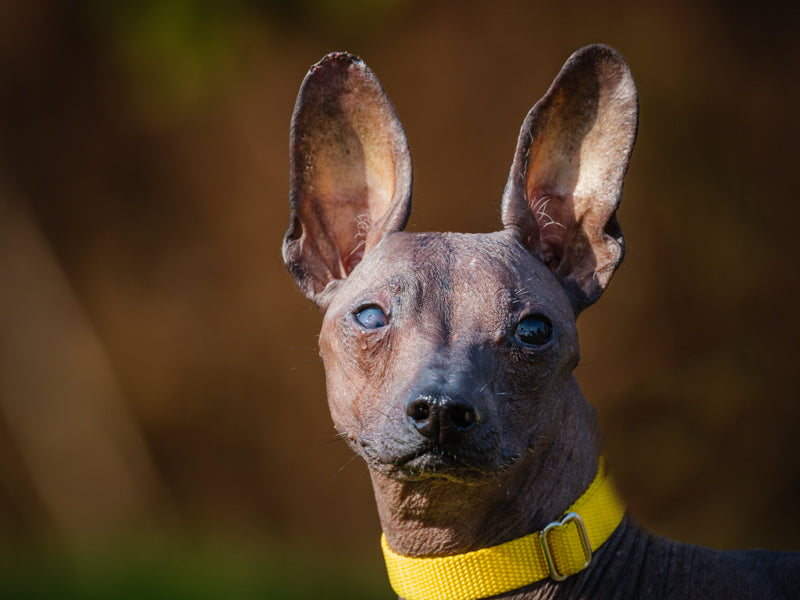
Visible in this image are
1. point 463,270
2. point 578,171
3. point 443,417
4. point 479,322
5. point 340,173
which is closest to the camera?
point 443,417

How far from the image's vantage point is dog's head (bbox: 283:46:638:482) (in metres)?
2.40

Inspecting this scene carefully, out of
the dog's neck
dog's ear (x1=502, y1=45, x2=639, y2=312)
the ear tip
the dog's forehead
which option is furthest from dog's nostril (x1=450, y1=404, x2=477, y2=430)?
the ear tip

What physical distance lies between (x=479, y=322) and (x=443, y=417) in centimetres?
34

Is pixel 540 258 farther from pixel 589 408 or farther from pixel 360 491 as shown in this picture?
pixel 360 491

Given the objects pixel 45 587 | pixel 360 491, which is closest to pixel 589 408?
pixel 360 491

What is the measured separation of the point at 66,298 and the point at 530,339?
495 centimetres

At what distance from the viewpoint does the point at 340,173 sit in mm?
3129

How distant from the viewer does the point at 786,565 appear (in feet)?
9.39

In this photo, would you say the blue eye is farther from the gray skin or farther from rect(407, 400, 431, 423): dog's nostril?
rect(407, 400, 431, 423): dog's nostril

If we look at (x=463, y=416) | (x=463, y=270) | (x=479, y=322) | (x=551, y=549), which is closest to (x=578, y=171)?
(x=463, y=270)

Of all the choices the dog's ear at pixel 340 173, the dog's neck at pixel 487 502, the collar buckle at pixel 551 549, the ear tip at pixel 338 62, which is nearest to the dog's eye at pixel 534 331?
the dog's neck at pixel 487 502

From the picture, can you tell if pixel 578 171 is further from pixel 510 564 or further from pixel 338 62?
pixel 510 564

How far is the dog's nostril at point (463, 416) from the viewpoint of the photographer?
2297 millimetres

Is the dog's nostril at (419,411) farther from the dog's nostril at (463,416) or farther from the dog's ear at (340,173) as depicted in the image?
the dog's ear at (340,173)
